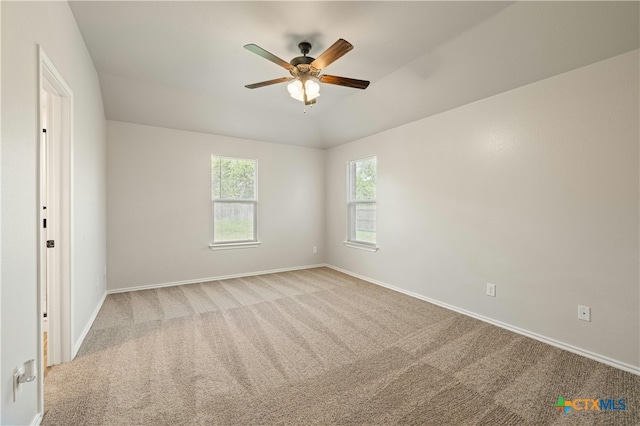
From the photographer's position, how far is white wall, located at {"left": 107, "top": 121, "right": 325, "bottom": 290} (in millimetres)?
4055

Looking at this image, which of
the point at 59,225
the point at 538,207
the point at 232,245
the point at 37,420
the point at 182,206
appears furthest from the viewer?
the point at 232,245

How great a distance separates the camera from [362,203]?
5.02m

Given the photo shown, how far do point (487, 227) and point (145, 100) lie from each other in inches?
187

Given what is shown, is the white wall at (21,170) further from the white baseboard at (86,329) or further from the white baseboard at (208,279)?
the white baseboard at (208,279)

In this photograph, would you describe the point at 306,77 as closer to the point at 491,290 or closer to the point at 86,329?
the point at 491,290

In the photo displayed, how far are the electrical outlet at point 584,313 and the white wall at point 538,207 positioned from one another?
4cm

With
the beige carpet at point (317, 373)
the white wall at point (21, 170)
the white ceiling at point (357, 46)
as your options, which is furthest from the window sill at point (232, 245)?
the white wall at point (21, 170)

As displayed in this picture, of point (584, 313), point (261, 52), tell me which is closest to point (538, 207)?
point (584, 313)

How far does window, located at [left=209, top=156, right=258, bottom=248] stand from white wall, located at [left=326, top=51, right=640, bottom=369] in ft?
8.93

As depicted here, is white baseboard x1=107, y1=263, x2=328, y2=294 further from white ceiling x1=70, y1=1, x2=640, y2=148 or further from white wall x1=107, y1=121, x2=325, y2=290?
white ceiling x1=70, y1=1, x2=640, y2=148

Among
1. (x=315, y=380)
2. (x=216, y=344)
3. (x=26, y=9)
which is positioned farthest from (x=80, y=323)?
(x=26, y=9)

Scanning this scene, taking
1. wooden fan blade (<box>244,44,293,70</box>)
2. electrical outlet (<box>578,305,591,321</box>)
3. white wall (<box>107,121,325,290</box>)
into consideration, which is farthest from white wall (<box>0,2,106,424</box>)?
electrical outlet (<box>578,305,591,321</box>)

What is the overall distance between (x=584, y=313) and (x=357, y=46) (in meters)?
3.25

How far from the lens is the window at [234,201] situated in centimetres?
480
